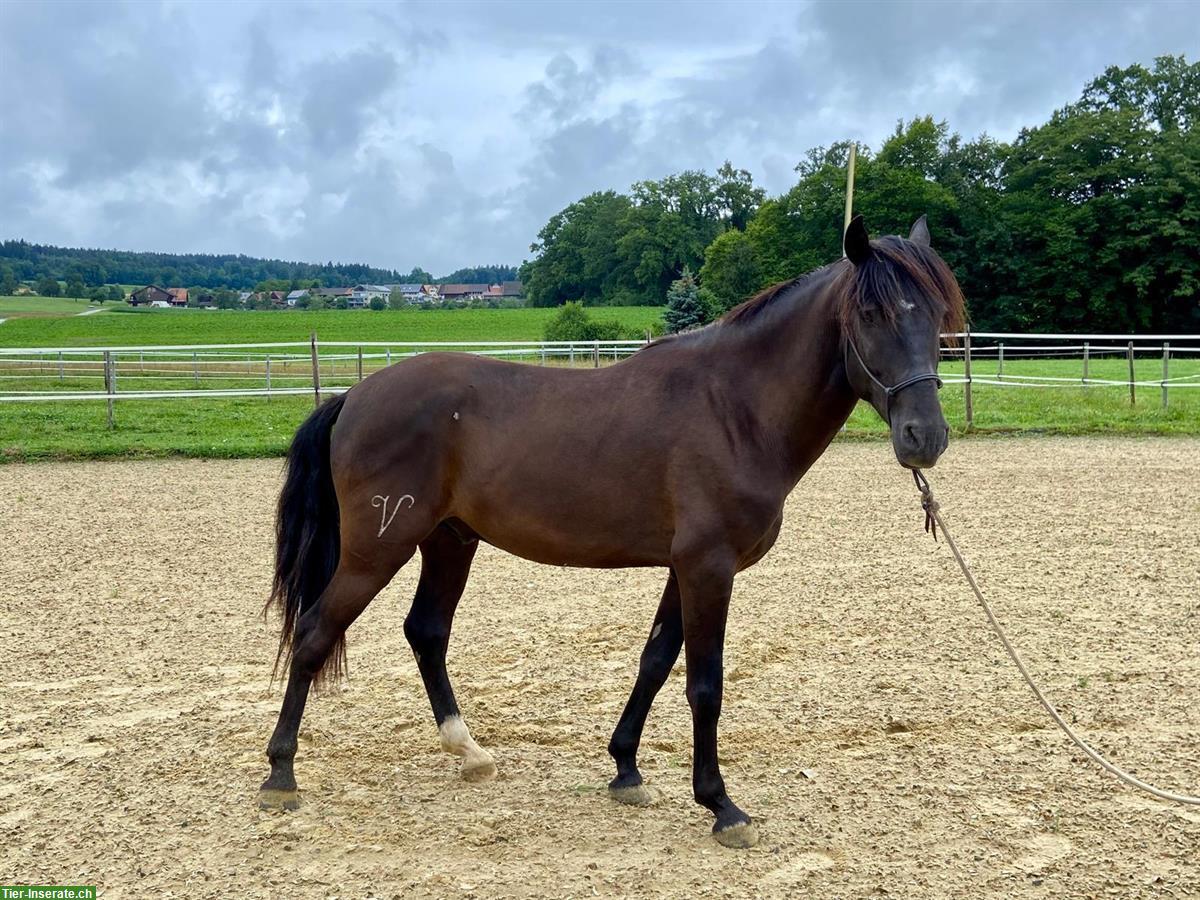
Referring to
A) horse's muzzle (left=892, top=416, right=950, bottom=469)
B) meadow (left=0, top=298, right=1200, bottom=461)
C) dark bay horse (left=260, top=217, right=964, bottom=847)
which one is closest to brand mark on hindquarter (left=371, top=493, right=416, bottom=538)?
dark bay horse (left=260, top=217, right=964, bottom=847)

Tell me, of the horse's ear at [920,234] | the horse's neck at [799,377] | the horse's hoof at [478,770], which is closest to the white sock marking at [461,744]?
the horse's hoof at [478,770]

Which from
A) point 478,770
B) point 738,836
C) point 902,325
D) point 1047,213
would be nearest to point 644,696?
point 738,836

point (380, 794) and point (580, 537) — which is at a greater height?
point (580, 537)

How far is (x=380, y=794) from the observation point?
13.1 ft

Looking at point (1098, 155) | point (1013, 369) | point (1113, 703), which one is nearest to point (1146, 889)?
point (1113, 703)

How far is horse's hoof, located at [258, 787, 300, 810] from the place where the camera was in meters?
3.83

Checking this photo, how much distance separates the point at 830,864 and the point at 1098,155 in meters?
54.0

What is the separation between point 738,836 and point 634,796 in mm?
532

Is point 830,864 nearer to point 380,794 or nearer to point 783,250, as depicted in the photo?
point 380,794

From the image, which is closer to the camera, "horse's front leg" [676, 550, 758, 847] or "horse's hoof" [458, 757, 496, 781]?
"horse's front leg" [676, 550, 758, 847]

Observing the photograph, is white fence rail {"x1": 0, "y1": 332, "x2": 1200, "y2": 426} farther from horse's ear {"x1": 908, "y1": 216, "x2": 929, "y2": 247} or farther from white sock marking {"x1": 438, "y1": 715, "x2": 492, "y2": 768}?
horse's ear {"x1": 908, "y1": 216, "x2": 929, "y2": 247}

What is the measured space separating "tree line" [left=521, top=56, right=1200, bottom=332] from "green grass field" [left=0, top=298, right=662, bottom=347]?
29.6 ft

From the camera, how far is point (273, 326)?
52.8m

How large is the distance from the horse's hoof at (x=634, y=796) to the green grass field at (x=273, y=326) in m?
41.1
